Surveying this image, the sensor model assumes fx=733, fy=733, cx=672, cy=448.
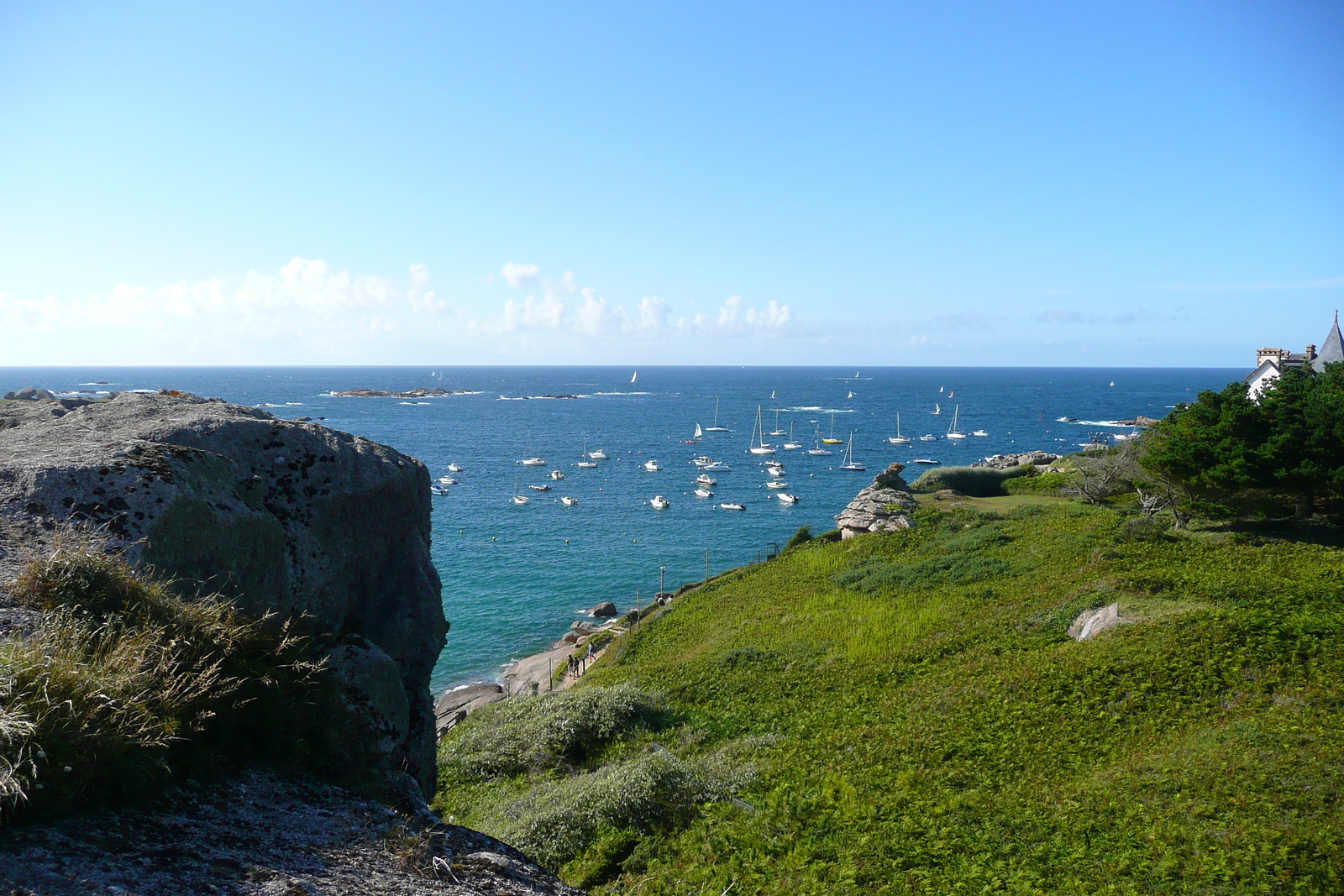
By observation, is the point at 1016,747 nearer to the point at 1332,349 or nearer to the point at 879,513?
the point at 879,513

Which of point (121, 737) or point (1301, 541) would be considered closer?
point (121, 737)

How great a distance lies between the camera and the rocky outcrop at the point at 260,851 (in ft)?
14.2

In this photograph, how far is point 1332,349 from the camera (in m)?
56.8

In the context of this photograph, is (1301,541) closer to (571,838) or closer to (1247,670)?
(1247,670)

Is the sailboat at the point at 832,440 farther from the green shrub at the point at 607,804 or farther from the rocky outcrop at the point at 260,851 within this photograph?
the rocky outcrop at the point at 260,851

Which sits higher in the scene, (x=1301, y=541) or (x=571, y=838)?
(x=1301, y=541)

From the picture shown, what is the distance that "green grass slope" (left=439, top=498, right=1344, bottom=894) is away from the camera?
36.2 ft

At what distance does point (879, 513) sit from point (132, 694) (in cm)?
4212

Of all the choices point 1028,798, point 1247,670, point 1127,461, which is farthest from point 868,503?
point 1028,798

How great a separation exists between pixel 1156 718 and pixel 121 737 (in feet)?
56.8

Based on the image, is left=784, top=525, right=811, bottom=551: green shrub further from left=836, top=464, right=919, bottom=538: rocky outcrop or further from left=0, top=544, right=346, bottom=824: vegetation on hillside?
left=0, top=544, right=346, bottom=824: vegetation on hillside

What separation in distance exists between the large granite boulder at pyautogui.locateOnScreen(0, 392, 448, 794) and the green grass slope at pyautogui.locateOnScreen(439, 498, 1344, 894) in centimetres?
521

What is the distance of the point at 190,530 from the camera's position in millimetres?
7996

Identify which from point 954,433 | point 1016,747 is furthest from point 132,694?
point 954,433
